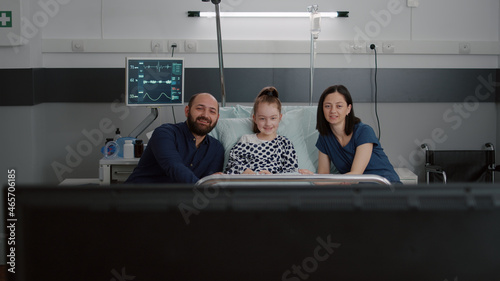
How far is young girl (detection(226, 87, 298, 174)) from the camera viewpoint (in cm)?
290

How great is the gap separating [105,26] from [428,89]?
8.20 feet

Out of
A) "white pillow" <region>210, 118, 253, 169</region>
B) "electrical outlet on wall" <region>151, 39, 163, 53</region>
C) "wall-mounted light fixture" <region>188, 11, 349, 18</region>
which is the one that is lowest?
"white pillow" <region>210, 118, 253, 169</region>

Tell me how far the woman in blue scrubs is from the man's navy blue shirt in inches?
23.8

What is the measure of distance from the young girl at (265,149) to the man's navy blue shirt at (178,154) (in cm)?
10

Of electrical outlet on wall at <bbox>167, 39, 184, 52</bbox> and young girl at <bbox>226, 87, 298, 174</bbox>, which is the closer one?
young girl at <bbox>226, 87, 298, 174</bbox>

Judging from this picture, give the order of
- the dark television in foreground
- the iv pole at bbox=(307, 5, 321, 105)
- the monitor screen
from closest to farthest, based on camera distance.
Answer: the dark television in foreground
the monitor screen
the iv pole at bbox=(307, 5, 321, 105)

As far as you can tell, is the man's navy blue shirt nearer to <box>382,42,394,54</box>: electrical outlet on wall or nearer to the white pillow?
the white pillow

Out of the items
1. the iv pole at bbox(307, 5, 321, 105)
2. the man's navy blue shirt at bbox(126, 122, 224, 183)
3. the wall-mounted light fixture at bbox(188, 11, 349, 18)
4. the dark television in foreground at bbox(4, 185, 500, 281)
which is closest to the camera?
the dark television in foreground at bbox(4, 185, 500, 281)

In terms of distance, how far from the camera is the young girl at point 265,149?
2.90m

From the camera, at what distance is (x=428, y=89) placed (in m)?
4.02

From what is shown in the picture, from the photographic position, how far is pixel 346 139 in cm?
281

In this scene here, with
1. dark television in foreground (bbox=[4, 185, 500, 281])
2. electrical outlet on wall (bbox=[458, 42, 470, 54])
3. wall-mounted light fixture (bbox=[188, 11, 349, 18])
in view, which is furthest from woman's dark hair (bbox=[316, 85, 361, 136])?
dark television in foreground (bbox=[4, 185, 500, 281])

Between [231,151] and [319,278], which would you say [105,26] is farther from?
[319,278]

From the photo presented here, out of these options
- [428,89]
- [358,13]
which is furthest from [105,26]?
[428,89]
